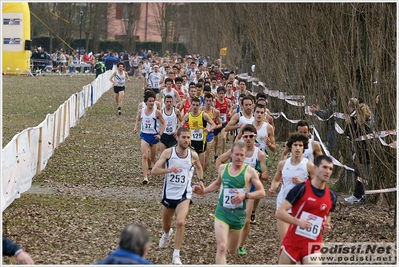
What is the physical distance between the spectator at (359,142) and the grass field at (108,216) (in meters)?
0.47

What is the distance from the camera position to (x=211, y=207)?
14602mm

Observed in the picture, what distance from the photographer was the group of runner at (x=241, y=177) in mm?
8523

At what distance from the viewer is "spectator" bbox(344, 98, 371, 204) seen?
1424 centimetres

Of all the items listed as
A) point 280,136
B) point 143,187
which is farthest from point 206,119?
point 280,136

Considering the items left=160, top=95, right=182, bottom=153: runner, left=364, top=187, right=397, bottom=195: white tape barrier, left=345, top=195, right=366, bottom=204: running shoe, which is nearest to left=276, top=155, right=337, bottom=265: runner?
left=364, top=187, right=397, bottom=195: white tape barrier

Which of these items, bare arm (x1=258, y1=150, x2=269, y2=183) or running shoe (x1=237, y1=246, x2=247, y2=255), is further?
bare arm (x1=258, y1=150, x2=269, y2=183)

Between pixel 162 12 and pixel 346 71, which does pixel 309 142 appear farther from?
pixel 162 12

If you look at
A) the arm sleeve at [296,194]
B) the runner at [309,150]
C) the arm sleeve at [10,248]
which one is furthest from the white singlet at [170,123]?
the arm sleeve at [10,248]

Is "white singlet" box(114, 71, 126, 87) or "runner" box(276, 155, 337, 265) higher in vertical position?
"runner" box(276, 155, 337, 265)

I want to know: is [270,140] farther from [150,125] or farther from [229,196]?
[229,196]

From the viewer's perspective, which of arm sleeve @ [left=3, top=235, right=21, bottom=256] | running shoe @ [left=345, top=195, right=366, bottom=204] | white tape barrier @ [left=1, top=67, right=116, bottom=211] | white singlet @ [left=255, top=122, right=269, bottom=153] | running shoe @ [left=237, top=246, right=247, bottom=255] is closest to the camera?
arm sleeve @ [left=3, top=235, right=21, bottom=256]

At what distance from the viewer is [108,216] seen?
13.5 m

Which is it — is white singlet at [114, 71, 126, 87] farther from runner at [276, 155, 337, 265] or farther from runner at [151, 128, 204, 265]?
runner at [276, 155, 337, 265]

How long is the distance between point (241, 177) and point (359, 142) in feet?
17.0
